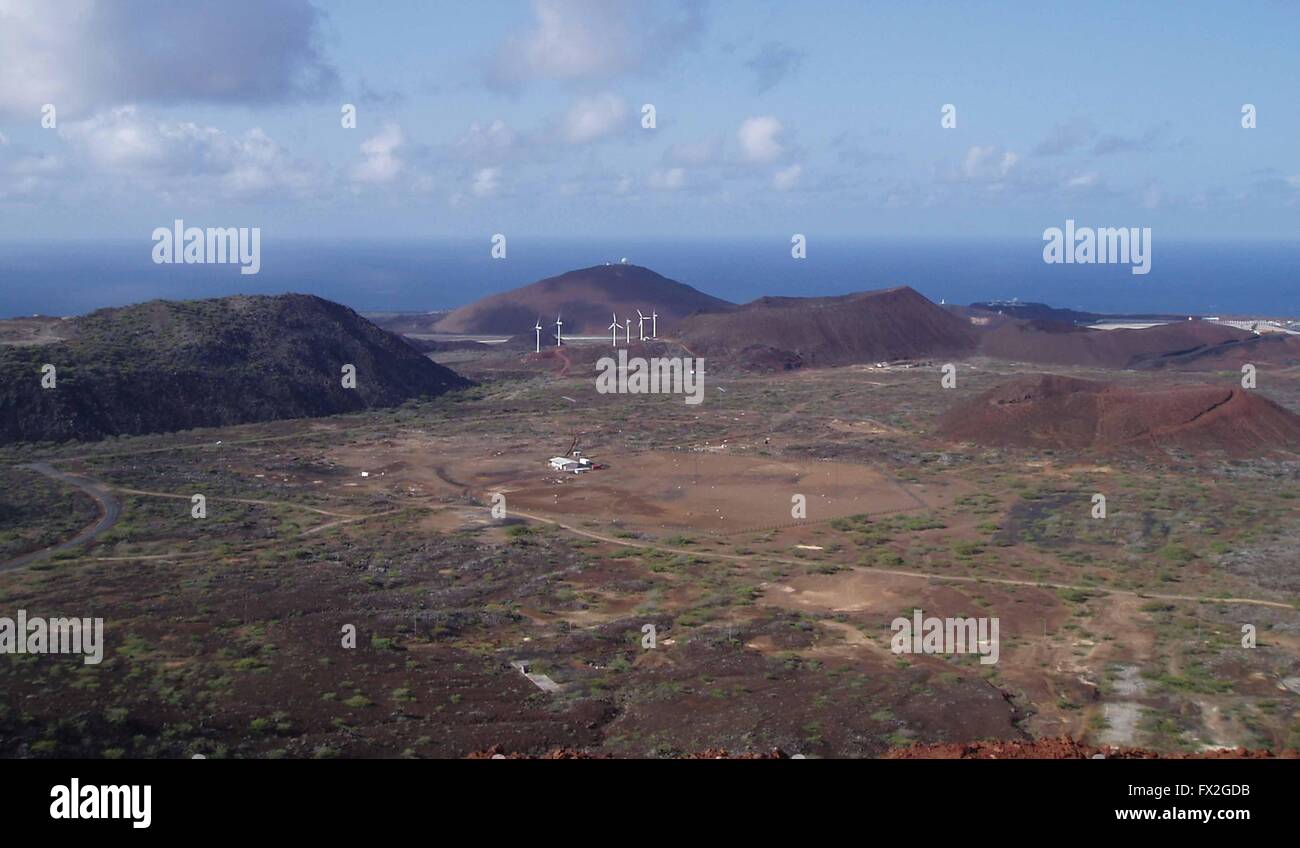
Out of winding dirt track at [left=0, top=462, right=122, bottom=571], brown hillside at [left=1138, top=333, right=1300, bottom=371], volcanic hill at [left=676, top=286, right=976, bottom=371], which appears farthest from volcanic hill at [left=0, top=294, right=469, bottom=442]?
brown hillside at [left=1138, top=333, right=1300, bottom=371]

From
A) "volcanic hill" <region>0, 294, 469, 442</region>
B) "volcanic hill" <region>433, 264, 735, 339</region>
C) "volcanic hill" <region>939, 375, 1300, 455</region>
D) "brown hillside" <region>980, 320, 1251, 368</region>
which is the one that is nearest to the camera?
"volcanic hill" <region>939, 375, 1300, 455</region>

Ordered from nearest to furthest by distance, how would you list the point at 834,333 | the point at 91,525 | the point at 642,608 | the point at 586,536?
the point at 642,608, the point at 91,525, the point at 586,536, the point at 834,333

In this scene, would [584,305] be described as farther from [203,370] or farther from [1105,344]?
[203,370]

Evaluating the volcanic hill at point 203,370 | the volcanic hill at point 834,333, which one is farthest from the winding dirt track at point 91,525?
the volcanic hill at point 834,333

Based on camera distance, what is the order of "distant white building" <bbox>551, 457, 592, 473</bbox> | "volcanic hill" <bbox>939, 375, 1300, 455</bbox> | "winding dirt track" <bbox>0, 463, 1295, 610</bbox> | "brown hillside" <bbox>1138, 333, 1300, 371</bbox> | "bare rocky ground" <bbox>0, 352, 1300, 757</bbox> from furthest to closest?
1. "brown hillside" <bbox>1138, 333, 1300, 371</bbox>
2. "volcanic hill" <bbox>939, 375, 1300, 455</bbox>
3. "distant white building" <bbox>551, 457, 592, 473</bbox>
4. "winding dirt track" <bbox>0, 463, 1295, 610</bbox>
5. "bare rocky ground" <bbox>0, 352, 1300, 757</bbox>

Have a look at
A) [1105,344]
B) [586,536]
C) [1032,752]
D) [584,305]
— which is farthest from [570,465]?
[584,305]

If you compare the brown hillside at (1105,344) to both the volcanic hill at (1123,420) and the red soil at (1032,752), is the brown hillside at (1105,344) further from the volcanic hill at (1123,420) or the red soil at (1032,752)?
the red soil at (1032,752)

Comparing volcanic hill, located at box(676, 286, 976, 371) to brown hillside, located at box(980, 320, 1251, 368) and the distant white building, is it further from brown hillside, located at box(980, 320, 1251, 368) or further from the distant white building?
the distant white building
